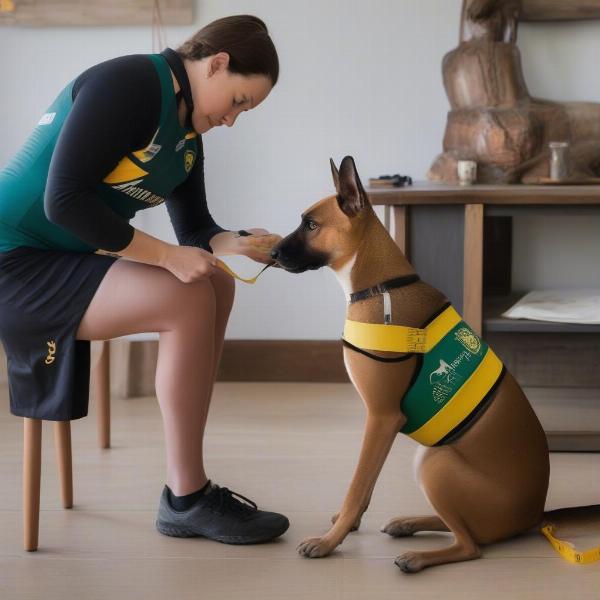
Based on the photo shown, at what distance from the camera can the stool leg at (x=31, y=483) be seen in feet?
5.84

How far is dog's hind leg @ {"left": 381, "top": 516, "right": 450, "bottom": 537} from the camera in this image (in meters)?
1.85

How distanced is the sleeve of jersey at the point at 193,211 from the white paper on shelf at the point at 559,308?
2.74 ft

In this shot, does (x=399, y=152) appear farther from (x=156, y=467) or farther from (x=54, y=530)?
(x=54, y=530)

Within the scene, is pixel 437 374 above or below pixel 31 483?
above

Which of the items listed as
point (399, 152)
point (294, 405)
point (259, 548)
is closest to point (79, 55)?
point (399, 152)

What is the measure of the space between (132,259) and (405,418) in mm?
569

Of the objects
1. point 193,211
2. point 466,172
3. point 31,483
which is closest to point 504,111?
point 466,172

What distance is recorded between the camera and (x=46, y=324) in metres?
1.71

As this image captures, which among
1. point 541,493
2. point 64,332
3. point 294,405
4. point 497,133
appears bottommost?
point 294,405

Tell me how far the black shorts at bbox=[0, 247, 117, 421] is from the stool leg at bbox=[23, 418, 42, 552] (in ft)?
0.16

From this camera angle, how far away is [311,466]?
7.50ft

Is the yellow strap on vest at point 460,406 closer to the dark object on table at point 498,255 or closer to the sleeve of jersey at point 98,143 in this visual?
the sleeve of jersey at point 98,143

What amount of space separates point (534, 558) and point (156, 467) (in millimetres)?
947

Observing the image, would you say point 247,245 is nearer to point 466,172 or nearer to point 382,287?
point 382,287
